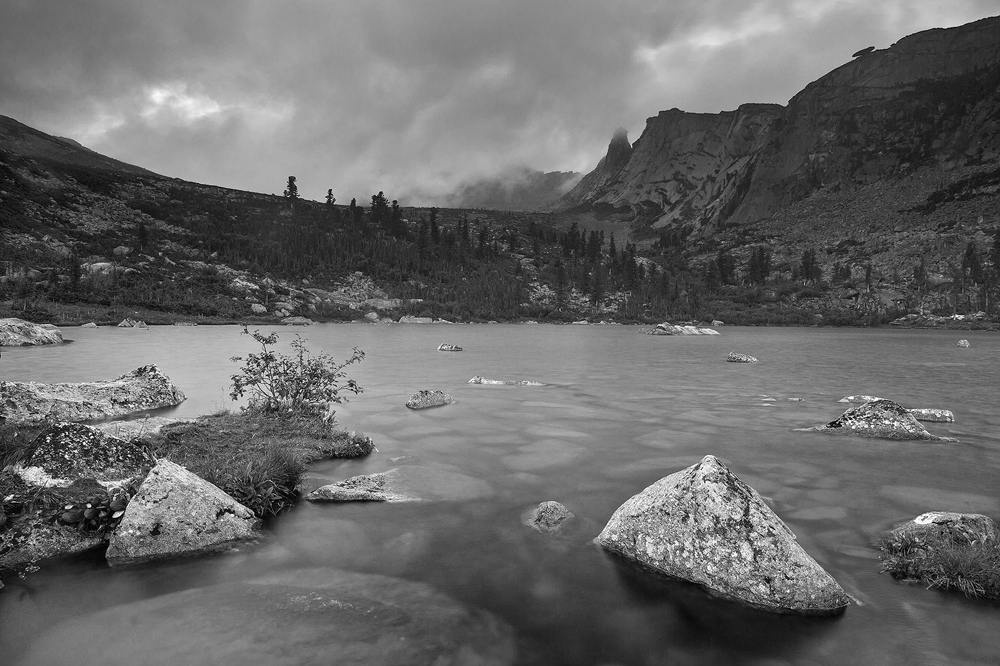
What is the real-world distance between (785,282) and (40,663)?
20719 cm

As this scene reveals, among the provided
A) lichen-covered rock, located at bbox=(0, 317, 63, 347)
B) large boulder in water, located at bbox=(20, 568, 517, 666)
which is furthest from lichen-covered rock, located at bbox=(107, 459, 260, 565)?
lichen-covered rock, located at bbox=(0, 317, 63, 347)

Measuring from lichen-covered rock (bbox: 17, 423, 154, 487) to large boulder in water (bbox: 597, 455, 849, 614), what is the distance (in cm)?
818

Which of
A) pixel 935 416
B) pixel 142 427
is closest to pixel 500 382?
pixel 142 427

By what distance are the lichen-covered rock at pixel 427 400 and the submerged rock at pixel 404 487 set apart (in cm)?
800

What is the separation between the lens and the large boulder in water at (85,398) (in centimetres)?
1280

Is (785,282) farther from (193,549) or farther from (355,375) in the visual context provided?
(193,549)

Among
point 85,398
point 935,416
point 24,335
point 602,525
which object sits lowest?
point 935,416

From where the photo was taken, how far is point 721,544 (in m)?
6.70

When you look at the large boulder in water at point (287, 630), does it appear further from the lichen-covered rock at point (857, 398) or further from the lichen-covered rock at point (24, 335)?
the lichen-covered rock at point (24, 335)

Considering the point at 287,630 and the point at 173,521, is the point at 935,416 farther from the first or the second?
the point at 173,521

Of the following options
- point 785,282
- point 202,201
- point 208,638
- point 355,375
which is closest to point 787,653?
point 208,638

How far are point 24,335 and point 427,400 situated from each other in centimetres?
5121

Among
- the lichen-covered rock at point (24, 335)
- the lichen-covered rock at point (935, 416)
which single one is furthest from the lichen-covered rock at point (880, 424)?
the lichen-covered rock at point (24, 335)

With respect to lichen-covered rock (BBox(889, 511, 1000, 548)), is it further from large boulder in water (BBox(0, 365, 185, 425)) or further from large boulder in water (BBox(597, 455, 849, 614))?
large boulder in water (BBox(0, 365, 185, 425))
